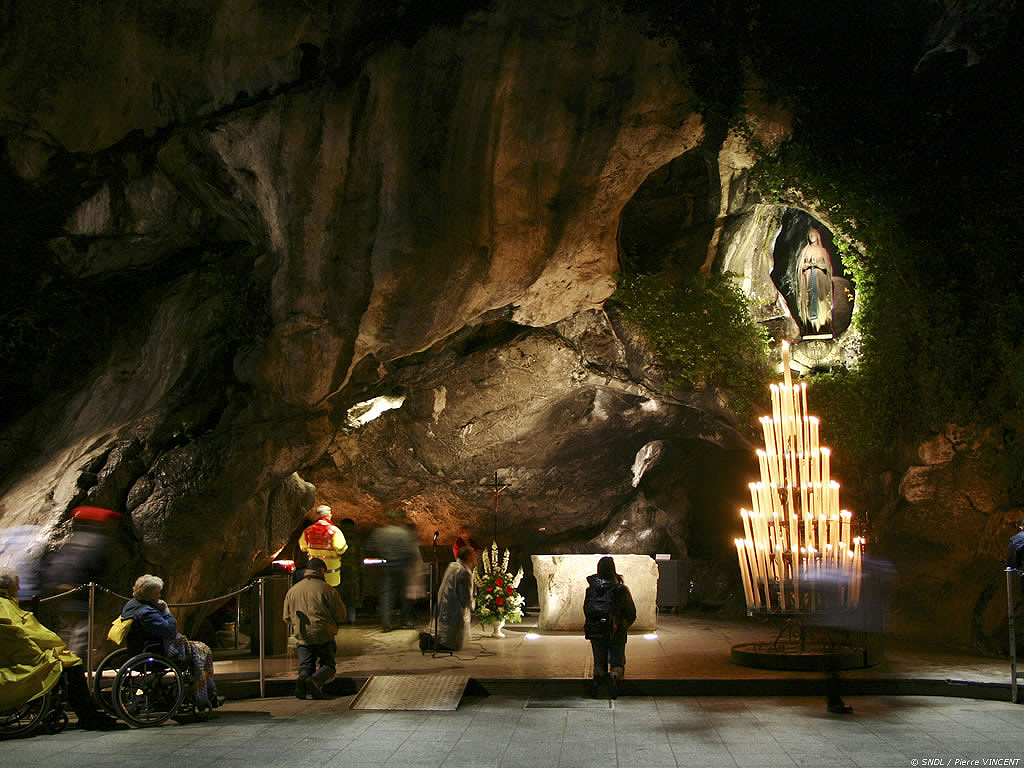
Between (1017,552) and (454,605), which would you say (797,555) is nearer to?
(1017,552)

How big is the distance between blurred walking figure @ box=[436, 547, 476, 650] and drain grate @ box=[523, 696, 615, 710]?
2097 millimetres

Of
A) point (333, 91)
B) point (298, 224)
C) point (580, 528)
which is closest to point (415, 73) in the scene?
point (333, 91)

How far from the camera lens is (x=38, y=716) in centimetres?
638

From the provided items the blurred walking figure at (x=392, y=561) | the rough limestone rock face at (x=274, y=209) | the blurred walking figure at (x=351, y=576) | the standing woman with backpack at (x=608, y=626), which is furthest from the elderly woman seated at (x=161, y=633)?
the blurred walking figure at (x=351, y=576)

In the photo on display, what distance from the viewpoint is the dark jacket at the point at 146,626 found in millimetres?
6844

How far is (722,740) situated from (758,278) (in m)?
8.25

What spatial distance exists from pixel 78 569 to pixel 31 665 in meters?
2.55

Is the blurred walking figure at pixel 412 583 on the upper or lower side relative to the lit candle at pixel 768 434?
lower

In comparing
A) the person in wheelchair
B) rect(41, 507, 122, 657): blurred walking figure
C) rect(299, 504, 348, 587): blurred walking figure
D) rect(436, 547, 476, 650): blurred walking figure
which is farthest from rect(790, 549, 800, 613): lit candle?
rect(41, 507, 122, 657): blurred walking figure

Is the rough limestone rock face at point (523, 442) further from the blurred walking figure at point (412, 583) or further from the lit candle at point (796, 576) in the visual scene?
the lit candle at point (796, 576)

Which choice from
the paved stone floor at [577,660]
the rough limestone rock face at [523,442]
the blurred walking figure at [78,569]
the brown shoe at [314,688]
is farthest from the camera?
the rough limestone rock face at [523,442]

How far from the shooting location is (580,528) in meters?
17.4

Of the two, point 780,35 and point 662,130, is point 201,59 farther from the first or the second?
point 780,35

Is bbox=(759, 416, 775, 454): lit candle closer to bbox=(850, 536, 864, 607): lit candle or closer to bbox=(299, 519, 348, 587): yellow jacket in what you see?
bbox=(850, 536, 864, 607): lit candle
